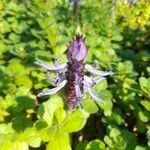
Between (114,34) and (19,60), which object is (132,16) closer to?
(114,34)

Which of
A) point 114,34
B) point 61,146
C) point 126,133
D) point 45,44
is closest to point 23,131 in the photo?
point 61,146

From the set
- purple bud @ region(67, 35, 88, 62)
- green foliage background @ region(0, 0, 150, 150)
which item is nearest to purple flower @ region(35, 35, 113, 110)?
purple bud @ region(67, 35, 88, 62)

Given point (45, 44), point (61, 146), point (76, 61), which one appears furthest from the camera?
point (45, 44)

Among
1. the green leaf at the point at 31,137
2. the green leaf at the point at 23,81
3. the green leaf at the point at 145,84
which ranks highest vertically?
the green leaf at the point at 145,84

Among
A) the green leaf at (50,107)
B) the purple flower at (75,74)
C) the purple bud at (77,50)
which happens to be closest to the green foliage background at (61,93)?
the green leaf at (50,107)

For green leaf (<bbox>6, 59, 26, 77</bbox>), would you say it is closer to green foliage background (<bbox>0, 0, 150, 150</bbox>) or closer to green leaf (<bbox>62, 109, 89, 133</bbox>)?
green foliage background (<bbox>0, 0, 150, 150</bbox>)

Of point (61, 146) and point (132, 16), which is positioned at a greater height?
point (61, 146)

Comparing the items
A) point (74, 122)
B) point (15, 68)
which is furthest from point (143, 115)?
point (15, 68)

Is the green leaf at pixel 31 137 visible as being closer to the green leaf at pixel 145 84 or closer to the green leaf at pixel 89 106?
the green leaf at pixel 89 106
